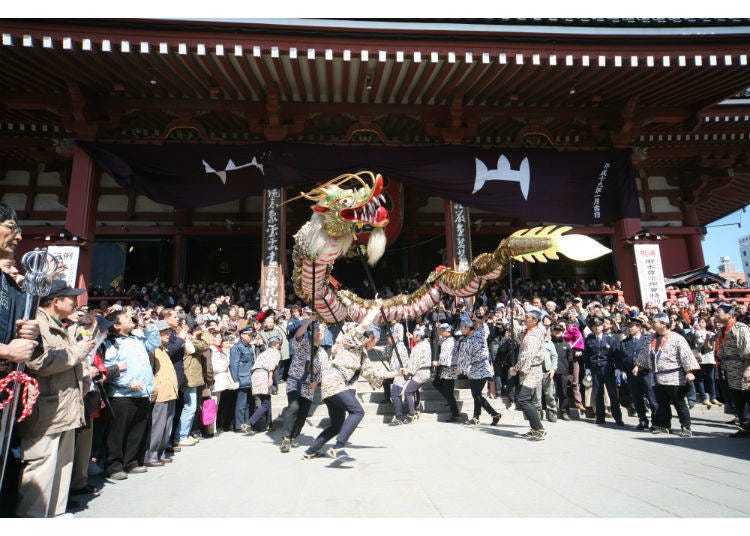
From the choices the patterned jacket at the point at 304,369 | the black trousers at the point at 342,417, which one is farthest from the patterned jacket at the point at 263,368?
the black trousers at the point at 342,417

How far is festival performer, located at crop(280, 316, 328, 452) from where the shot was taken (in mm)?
4898

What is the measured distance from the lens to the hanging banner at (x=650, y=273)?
9430 mm

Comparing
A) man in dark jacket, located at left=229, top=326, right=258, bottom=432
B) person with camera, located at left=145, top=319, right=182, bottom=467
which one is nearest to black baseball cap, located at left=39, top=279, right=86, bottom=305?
person with camera, located at left=145, top=319, right=182, bottom=467

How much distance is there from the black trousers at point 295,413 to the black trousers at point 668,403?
4883 mm

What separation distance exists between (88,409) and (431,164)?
796 cm

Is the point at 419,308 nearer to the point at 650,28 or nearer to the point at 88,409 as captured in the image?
the point at 88,409

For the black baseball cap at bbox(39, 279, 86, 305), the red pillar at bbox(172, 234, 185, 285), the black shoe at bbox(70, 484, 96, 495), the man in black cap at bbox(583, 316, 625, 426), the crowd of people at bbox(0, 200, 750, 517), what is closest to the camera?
the crowd of people at bbox(0, 200, 750, 517)

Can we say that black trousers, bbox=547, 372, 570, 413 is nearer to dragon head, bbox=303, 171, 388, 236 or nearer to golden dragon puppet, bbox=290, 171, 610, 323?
golden dragon puppet, bbox=290, 171, 610, 323

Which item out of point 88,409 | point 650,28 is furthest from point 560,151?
point 88,409

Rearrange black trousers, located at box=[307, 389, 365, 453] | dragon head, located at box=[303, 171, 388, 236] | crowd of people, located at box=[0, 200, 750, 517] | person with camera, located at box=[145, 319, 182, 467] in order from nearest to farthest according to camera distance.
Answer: crowd of people, located at box=[0, 200, 750, 517], dragon head, located at box=[303, 171, 388, 236], black trousers, located at box=[307, 389, 365, 453], person with camera, located at box=[145, 319, 182, 467]

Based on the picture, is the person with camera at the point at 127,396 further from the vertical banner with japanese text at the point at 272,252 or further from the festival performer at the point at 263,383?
the vertical banner with japanese text at the point at 272,252

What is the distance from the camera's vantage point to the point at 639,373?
242 inches

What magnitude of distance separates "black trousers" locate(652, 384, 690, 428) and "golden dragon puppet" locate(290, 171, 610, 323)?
344cm

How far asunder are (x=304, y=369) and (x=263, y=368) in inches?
59.5
